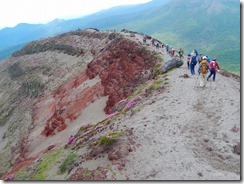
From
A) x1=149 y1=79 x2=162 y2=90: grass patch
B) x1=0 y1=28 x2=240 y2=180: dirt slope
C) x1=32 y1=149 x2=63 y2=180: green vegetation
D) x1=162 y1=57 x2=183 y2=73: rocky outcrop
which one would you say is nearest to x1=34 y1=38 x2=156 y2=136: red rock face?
x1=162 y1=57 x2=183 y2=73: rocky outcrop

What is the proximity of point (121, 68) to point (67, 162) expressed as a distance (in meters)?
28.2

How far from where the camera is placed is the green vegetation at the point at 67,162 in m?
19.8

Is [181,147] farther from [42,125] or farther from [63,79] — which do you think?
[63,79]

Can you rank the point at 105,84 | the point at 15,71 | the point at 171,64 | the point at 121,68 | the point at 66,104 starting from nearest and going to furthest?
the point at 171,64
the point at 121,68
the point at 105,84
the point at 66,104
the point at 15,71

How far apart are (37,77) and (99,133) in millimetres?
61619

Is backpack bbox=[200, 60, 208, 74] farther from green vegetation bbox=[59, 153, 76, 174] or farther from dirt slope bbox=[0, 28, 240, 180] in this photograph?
green vegetation bbox=[59, 153, 76, 174]

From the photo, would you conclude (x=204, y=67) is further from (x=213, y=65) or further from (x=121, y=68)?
(x=121, y=68)

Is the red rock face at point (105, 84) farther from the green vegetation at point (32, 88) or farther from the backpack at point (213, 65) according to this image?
the green vegetation at point (32, 88)

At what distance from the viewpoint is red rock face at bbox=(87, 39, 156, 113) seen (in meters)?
41.4

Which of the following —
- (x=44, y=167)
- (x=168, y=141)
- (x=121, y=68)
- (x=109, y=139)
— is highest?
(x=109, y=139)

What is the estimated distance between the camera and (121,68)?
47.4 m

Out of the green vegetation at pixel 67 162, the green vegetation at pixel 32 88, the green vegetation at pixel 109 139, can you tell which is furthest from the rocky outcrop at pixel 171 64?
the green vegetation at pixel 32 88

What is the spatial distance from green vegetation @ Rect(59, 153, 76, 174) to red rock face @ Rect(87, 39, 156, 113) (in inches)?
707

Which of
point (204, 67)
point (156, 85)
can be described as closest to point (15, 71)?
point (156, 85)
